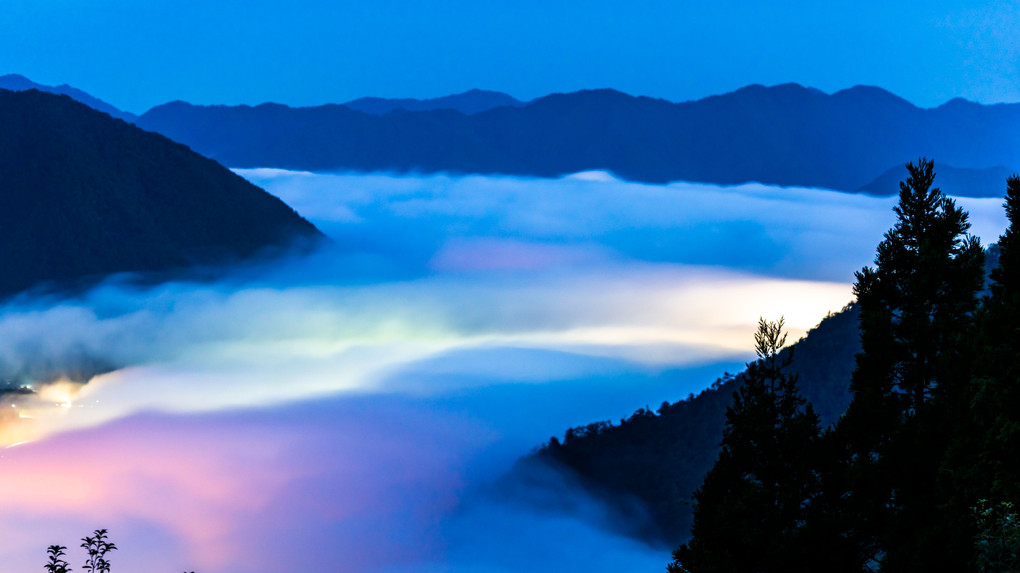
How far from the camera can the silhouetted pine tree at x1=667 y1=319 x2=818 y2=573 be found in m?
22.9

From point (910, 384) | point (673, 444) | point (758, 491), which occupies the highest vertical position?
point (673, 444)

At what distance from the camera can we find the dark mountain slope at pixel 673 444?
9481 centimetres

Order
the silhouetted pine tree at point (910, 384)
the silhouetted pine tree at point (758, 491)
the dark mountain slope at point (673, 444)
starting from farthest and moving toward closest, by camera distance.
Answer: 1. the dark mountain slope at point (673, 444)
2. the silhouetted pine tree at point (758, 491)
3. the silhouetted pine tree at point (910, 384)

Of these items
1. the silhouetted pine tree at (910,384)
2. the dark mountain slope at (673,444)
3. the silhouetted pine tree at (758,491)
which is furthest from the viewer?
the dark mountain slope at (673,444)

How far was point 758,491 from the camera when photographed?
23.3 m

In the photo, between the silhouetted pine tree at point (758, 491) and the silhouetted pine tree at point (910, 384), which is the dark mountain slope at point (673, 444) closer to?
the silhouetted pine tree at point (910, 384)

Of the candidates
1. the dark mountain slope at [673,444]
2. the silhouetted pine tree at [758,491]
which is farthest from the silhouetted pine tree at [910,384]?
the dark mountain slope at [673,444]

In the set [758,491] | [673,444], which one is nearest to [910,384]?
[758,491]

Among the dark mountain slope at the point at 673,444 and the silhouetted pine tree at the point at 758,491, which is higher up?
the dark mountain slope at the point at 673,444

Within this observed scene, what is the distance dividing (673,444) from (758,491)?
91417 mm

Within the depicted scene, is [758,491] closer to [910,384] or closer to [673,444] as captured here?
[910,384]

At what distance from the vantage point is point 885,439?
23953 millimetres

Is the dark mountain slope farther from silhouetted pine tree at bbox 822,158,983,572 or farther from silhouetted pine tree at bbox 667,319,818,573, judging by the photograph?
silhouetted pine tree at bbox 667,319,818,573

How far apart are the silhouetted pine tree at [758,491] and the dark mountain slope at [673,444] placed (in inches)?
2698
